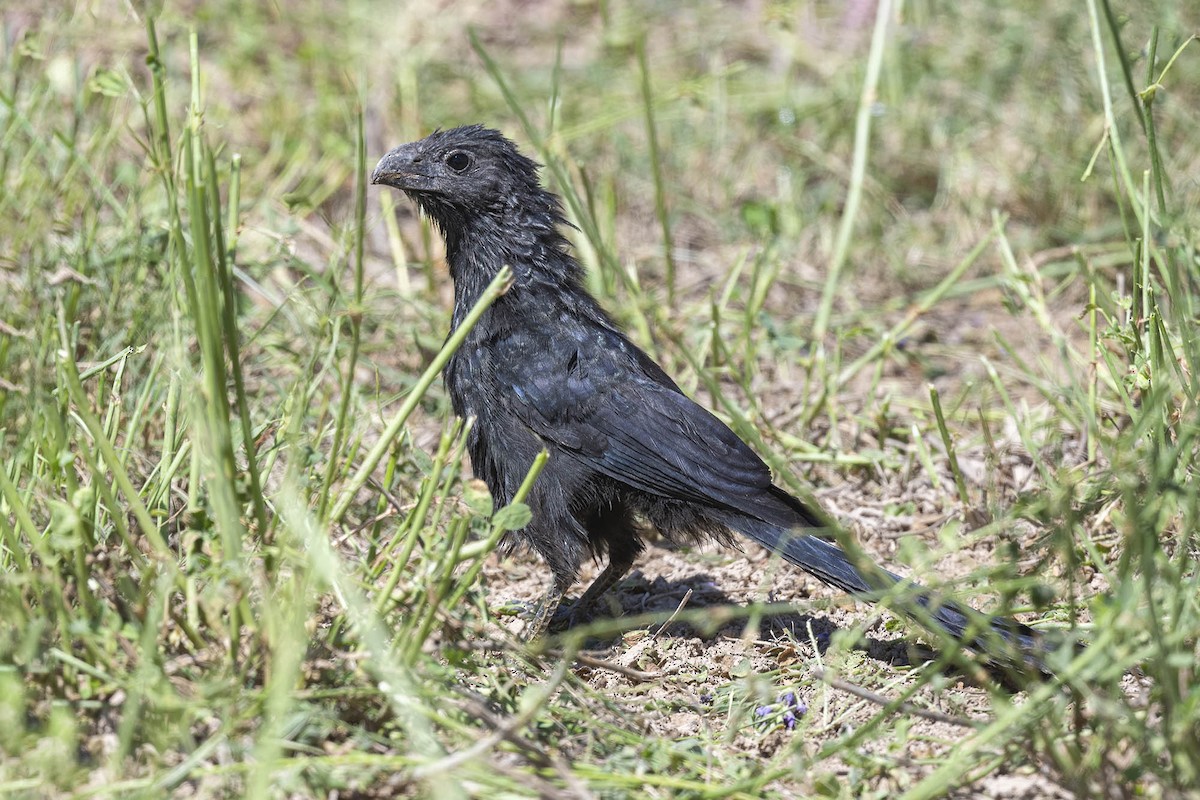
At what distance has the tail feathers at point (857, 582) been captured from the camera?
296cm

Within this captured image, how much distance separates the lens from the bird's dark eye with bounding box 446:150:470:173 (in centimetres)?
436

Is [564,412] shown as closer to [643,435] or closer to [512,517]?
[643,435]

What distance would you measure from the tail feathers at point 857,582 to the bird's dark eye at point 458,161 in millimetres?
1672

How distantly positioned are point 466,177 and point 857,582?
201 centimetres

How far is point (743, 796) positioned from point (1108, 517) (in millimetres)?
1878

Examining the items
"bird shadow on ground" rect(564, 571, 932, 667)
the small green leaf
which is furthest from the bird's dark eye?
the small green leaf

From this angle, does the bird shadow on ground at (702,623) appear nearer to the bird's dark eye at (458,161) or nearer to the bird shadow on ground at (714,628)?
the bird shadow on ground at (714,628)

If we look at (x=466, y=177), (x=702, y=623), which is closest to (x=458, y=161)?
(x=466, y=177)

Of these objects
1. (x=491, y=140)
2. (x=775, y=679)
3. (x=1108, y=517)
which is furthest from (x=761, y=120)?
(x=775, y=679)

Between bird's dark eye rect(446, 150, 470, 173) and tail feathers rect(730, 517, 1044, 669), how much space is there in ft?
5.49

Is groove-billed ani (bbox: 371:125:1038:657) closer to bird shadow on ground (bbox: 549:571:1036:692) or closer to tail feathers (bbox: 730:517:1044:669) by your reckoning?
tail feathers (bbox: 730:517:1044:669)

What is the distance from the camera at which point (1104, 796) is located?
7.77 feet

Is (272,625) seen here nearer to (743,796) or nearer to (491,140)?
(743,796)

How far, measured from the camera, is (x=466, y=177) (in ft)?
14.3
